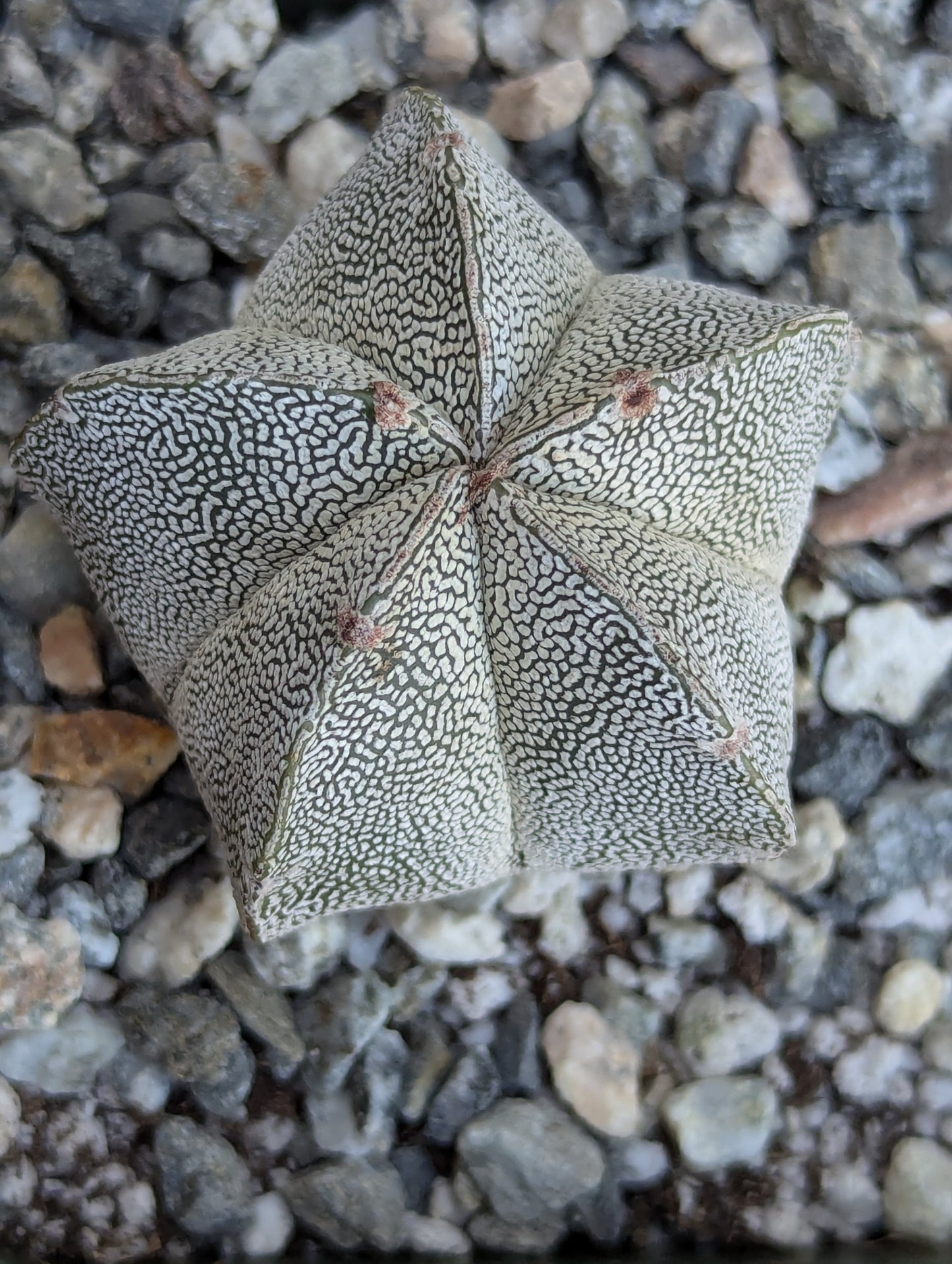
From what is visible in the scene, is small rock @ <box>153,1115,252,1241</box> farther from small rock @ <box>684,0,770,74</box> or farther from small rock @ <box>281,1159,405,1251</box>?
small rock @ <box>684,0,770,74</box>

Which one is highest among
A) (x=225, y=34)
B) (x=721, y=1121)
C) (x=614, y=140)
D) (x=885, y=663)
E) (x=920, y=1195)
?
(x=225, y=34)

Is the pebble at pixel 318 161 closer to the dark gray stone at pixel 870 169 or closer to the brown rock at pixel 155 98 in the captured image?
the brown rock at pixel 155 98

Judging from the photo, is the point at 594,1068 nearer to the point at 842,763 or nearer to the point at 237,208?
the point at 842,763

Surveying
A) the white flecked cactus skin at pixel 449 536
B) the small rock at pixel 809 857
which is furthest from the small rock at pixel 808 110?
the small rock at pixel 809 857

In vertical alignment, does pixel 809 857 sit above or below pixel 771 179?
below

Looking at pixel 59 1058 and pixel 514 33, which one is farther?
pixel 514 33

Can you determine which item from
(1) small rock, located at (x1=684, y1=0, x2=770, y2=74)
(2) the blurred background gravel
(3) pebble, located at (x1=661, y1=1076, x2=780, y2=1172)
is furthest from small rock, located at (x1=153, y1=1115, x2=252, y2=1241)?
(1) small rock, located at (x1=684, y1=0, x2=770, y2=74)

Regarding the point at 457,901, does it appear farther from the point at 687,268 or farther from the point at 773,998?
the point at 687,268

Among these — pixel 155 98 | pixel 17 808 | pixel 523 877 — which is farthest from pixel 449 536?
pixel 155 98
